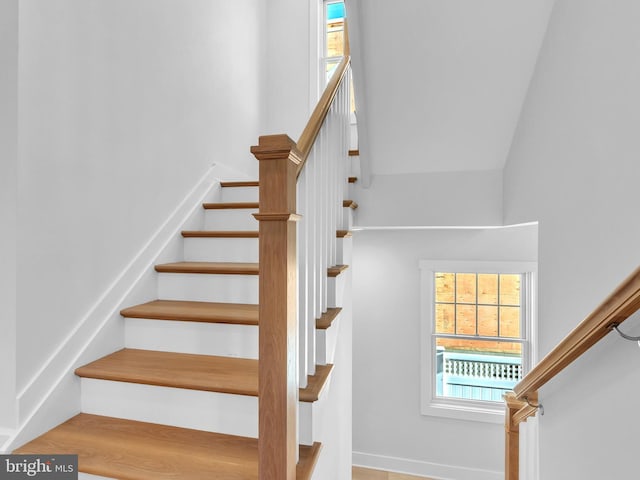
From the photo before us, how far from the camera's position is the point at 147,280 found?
206cm

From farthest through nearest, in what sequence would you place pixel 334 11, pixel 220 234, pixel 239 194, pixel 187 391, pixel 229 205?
pixel 334 11 → pixel 239 194 → pixel 229 205 → pixel 220 234 → pixel 187 391

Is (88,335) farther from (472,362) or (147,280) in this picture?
(472,362)

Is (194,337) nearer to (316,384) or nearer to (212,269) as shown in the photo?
(212,269)

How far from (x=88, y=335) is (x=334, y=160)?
4.56ft

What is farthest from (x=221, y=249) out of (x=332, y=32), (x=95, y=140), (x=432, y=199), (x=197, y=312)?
(x=332, y=32)

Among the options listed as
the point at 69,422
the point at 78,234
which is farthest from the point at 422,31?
the point at 69,422

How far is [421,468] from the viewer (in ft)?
12.6

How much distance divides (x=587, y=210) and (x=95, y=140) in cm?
205

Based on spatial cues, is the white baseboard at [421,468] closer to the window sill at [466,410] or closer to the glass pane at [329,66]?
the window sill at [466,410]

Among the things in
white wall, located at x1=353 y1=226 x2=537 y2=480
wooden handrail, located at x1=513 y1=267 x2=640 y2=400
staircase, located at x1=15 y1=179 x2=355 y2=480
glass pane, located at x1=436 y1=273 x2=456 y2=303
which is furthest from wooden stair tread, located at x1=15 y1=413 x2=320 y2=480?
glass pane, located at x1=436 y1=273 x2=456 y2=303

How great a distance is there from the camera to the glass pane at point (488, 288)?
385cm

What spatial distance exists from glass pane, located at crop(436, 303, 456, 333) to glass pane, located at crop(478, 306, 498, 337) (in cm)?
26

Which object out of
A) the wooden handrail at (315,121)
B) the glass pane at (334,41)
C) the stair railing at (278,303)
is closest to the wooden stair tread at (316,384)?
the stair railing at (278,303)

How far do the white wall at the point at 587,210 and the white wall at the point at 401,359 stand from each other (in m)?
1.84
